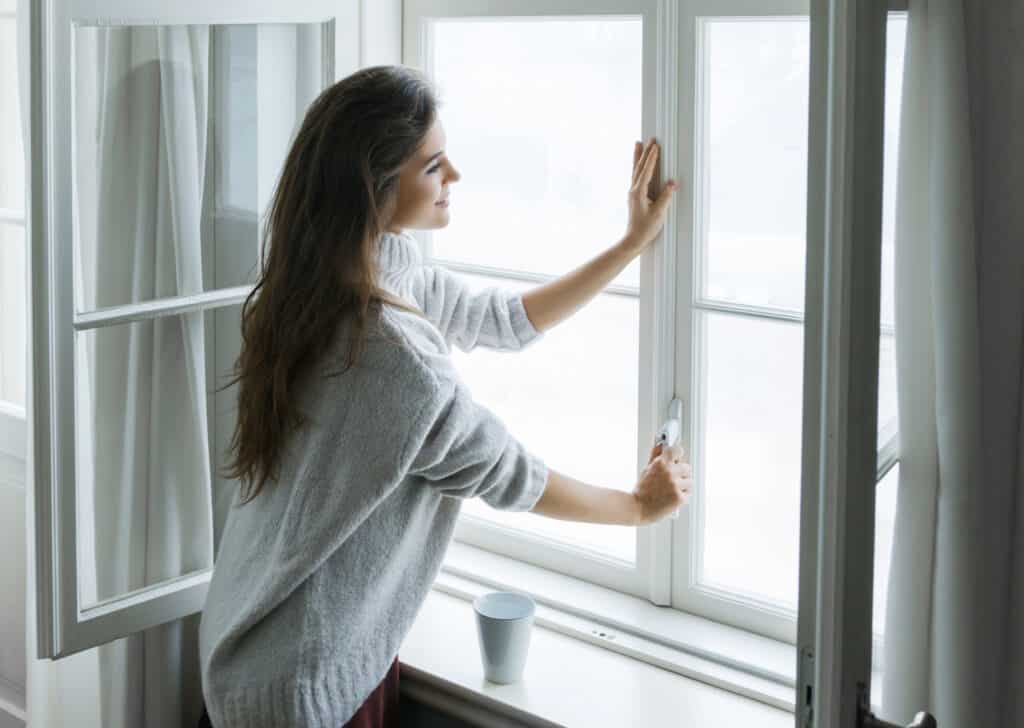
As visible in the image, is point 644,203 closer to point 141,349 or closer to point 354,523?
point 354,523

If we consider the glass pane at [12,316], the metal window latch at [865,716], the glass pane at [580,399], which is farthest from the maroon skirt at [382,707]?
the glass pane at [12,316]

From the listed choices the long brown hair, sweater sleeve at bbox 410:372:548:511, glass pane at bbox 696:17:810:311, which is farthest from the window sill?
glass pane at bbox 696:17:810:311

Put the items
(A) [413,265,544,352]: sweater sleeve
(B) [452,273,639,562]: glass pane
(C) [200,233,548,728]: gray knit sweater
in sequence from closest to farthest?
(C) [200,233,548,728]: gray knit sweater < (A) [413,265,544,352]: sweater sleeve < (B) [452,273,639,562]: glass pane

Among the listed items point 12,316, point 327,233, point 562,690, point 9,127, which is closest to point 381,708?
point 562,690

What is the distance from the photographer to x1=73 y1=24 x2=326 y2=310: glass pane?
172 centimetres

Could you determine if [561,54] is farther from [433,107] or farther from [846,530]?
[846,530]

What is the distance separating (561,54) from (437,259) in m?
0.45

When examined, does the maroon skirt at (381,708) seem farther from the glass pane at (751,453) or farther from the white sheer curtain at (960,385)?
the white sheer curtain at (960,385)

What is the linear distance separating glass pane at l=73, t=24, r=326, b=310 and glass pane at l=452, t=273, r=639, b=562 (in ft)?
1.34

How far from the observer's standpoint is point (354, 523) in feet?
5.19

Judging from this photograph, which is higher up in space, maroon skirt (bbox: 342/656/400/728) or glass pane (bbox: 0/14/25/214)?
glass pane (bbox: 0/14/25/214)

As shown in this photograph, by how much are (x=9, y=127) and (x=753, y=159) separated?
176 centimetres

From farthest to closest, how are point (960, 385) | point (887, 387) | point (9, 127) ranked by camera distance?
point (9, 127) < point (960, 385) < point (887, 387)

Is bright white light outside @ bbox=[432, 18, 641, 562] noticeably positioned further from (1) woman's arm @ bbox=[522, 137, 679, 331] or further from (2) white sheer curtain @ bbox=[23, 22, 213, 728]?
(2) white sheer curtain @ bbox=[23, 22, 213, 728]
